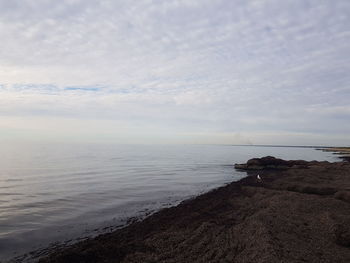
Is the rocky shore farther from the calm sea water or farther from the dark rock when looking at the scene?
the dark rock

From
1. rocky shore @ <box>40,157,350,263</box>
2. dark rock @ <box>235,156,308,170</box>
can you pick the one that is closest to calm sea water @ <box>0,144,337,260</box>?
rocky shore @ <box>40,157,350,263</box>

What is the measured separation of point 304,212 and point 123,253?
30.2 ft

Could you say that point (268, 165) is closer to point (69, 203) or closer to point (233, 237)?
point (69, 203)

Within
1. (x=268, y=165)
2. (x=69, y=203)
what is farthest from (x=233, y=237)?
(x=268, y=165)

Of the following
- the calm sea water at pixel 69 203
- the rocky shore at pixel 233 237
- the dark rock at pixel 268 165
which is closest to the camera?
the rocky shore at pixel 233 237

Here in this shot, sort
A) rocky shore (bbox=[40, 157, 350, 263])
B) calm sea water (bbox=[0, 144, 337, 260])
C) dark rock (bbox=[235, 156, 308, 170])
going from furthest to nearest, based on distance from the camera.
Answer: dark rock (bbox=[235, 156, 308, 170]), calm sea water (bbox=[0, 144, 337, 260]), rocky shore (bbox=[40, 157, 350, 263])

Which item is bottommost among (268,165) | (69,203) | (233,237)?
(69,203)

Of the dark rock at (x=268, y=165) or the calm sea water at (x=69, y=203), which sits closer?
the calm sea water at (x=69, y=203)

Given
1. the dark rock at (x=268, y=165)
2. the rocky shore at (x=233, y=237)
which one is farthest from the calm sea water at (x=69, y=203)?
the dark rock at (x=268, y=165)

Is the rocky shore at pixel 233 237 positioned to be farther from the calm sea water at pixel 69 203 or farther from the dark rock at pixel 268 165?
the dark rock at pixel 268 165

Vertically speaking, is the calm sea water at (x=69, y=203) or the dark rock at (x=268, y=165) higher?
the dark rock at (x=268, y=165)

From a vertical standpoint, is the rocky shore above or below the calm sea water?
above

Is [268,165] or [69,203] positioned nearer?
[69,203]

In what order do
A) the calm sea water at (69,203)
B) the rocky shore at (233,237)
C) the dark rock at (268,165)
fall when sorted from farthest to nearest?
the dark rock at (268,165), the calm sea water at (69,203), the rocky shore at (233,237)
